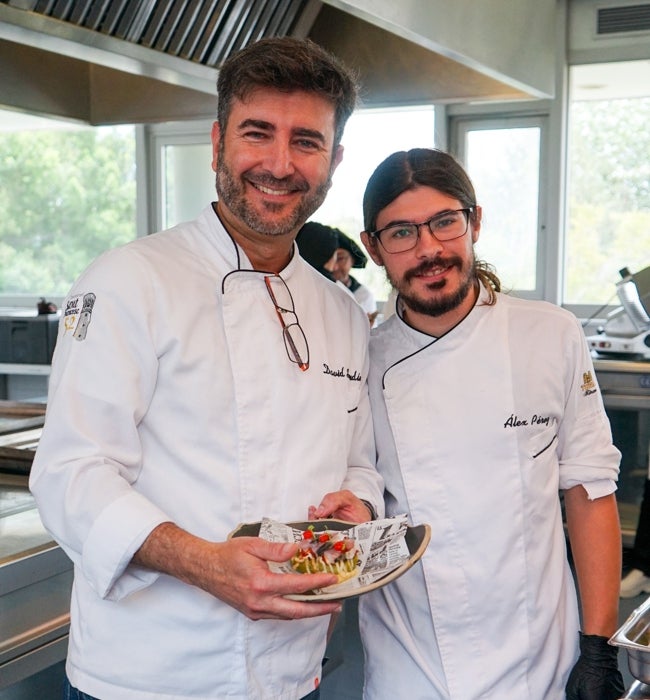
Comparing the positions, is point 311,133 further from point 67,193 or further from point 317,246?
point 67,193

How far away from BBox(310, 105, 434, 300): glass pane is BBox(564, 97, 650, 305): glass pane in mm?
1009

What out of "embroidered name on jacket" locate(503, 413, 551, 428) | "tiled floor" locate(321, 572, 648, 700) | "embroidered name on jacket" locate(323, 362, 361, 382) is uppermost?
"embroidered name on jacket" locate(323, 362, 361, 382)

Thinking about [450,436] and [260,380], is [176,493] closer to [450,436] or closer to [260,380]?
[260,380]

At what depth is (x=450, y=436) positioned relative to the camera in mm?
1620

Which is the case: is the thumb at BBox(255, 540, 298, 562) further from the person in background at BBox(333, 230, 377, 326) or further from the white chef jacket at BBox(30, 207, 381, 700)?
the person in background at BBox(333, 230, 377, 326)

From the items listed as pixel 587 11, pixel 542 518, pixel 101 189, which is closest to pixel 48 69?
pixel 542 518

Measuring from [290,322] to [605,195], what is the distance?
4910mm

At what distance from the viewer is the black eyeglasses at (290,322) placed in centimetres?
147

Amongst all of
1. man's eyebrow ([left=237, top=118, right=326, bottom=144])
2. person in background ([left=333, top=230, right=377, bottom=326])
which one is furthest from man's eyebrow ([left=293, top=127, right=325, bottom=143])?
person in background ([left=333, top=230, right=377, bottom=326])

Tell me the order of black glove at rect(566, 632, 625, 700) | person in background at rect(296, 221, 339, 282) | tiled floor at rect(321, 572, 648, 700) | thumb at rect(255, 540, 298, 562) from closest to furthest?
thumb at rect(255, 540, 298, 562)
black glove at rect(566, 632, 625, 700)
tiled floor at rect(321, 572, 648, 700)
person in background at rect(296, 221, 339, 282)

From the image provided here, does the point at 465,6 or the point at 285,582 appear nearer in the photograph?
the point at 285,582

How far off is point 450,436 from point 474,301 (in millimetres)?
260

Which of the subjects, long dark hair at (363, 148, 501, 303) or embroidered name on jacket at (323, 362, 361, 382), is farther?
long dark hair at (363, 148, 501, 303)

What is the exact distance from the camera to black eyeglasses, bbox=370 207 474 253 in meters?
1.63
